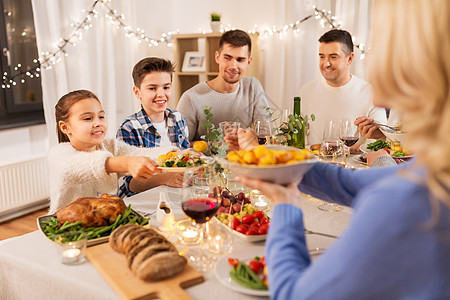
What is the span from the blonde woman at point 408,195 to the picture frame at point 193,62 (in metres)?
3.92

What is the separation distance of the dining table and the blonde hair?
21.3 inches

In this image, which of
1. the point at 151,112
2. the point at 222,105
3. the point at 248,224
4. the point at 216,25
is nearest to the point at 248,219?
the point at 248,224

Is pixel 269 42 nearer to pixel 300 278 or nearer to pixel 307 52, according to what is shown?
pixel 307 52

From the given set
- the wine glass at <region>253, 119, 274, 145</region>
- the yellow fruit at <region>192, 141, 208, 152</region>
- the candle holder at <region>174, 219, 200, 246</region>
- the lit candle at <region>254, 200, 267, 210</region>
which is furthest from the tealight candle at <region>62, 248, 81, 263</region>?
the wine glass at <region>253, 119, 274, 145</region>

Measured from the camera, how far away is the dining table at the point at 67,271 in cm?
108

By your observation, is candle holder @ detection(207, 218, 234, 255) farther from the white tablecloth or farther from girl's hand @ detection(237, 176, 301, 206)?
girl's hand @ detection(237, 176, 301, 206)

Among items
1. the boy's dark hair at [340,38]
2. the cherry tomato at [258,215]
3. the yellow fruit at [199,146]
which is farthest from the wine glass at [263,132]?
the boy's dark hair at [340,38]

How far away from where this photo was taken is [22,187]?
3.71m

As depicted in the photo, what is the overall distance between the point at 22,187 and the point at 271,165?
328 centimetres

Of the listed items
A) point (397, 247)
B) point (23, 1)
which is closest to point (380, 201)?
point (397, 247)

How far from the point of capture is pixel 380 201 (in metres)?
0.73

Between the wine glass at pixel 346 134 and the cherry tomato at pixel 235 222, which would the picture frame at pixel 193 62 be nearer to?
the wine glass at pixel 346 134

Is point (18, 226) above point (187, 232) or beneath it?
beneath

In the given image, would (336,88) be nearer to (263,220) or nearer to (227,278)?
(263,220)
